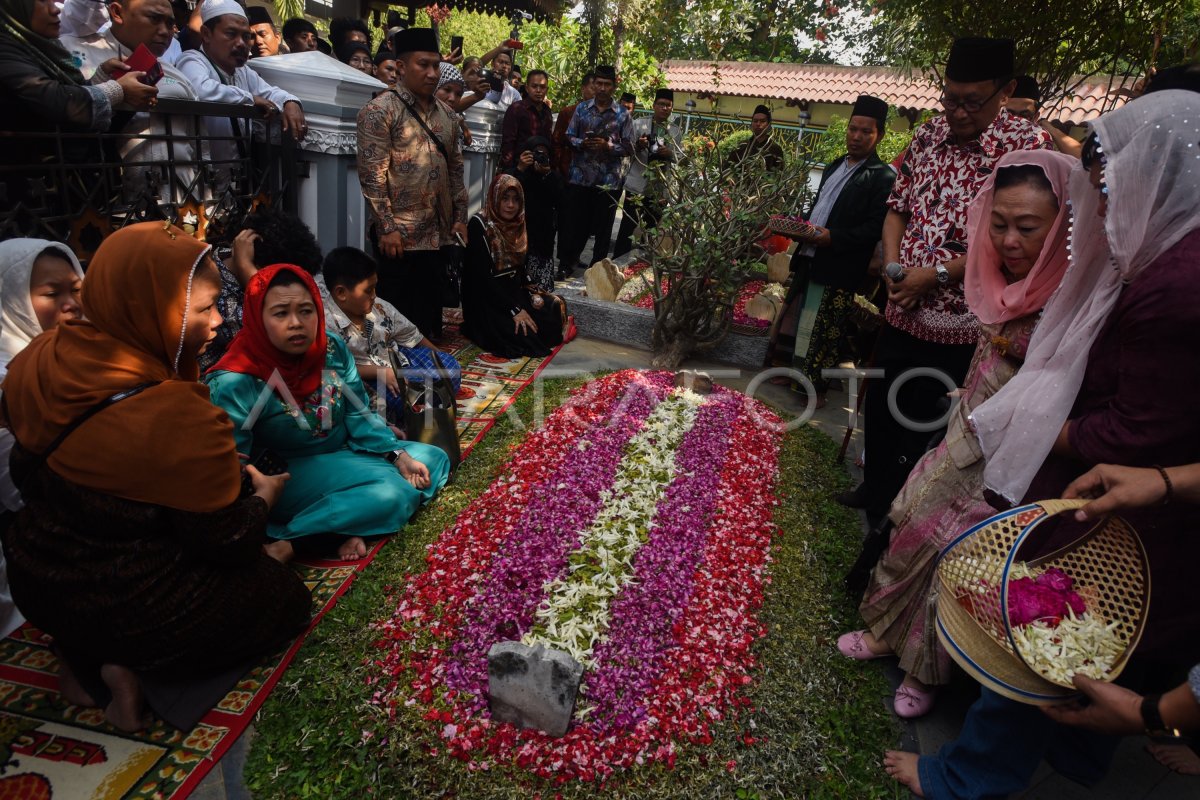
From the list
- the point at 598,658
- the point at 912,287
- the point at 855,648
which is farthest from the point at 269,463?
the point at 912,287

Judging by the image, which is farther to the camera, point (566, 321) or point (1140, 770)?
point (566, 321)

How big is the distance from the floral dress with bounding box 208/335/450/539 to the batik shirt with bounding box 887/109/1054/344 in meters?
2.61

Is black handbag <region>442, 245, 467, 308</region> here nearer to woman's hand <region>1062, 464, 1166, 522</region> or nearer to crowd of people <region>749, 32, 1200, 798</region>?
crowd of people <region>749, 32, 1200, 798</region>

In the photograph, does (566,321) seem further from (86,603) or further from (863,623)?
(86,603)

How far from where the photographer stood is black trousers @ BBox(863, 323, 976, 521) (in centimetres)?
336

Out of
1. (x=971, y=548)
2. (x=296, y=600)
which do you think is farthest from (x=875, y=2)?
(x=296, y=600)

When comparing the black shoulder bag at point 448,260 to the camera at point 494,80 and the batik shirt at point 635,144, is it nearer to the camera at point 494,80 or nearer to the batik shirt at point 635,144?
the batik shirt at point 635,144

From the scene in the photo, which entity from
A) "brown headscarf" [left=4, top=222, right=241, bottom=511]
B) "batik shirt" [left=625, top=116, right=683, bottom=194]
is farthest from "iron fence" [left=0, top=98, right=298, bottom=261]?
"batik shirt" [left=625, top=116, right=683, bottom=194]

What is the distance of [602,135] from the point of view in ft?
25.0

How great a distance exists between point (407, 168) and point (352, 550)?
3.00 meters

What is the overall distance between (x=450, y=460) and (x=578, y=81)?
988 cm

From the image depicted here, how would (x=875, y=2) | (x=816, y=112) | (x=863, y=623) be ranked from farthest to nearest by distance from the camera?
(x=816, y=112), (x=875, y=2), (x=863, y=623)

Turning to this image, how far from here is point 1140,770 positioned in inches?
98.3

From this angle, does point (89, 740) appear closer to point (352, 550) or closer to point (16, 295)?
point (352, 550)
